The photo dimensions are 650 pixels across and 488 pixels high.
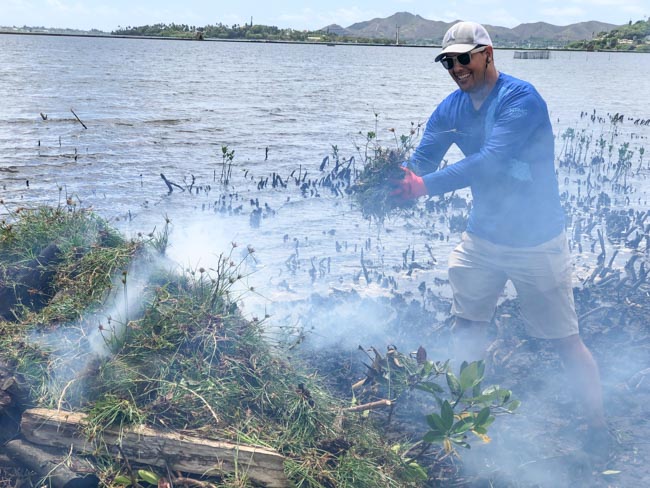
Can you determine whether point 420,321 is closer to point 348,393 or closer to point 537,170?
point 348,393

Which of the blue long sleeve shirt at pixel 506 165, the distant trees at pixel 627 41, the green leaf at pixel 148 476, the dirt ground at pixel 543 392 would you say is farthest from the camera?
the distant trees at pixel 627 41

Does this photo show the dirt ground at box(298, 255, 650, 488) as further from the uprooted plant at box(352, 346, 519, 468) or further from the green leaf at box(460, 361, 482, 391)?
the green leaf at box(460, 361, 482, 391)

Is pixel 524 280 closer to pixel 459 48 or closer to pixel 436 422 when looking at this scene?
pixel 436 422

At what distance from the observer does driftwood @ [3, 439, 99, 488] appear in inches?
131

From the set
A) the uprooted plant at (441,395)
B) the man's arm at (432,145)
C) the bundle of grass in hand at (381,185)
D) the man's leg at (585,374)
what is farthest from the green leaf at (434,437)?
the man's arm at (432,145)

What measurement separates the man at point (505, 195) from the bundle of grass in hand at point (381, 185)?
175mm

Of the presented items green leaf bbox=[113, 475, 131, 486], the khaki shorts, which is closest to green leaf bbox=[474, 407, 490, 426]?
the khaki shorts

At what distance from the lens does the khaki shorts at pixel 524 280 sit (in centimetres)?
416

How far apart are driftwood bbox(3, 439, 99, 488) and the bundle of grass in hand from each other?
2.42m

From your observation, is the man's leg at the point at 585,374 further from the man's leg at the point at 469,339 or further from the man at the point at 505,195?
the man's leg at the point at 469,339

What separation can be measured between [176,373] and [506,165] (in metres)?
2.30

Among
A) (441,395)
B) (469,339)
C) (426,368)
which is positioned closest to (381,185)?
(469,339)

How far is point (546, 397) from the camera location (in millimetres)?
4898

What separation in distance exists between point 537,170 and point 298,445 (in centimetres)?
220
